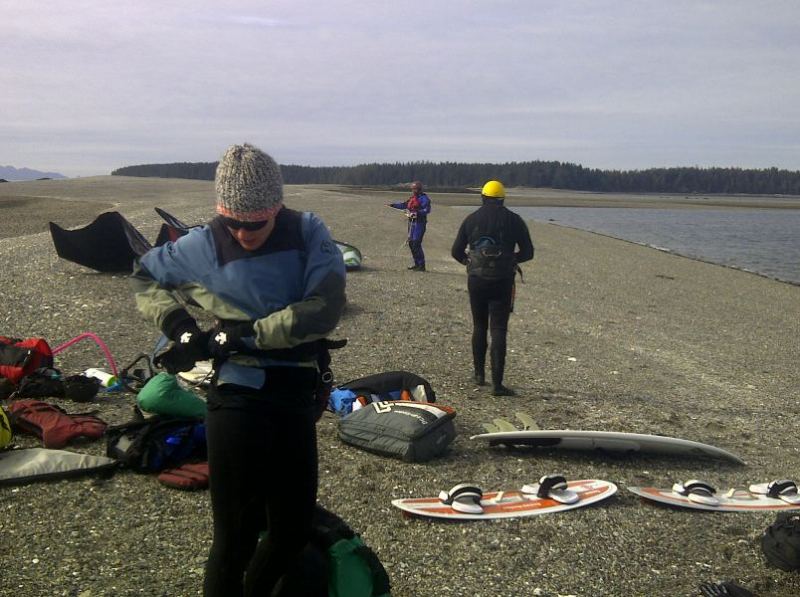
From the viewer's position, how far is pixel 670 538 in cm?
492

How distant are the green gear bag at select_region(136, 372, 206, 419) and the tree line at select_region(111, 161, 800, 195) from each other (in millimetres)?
154894

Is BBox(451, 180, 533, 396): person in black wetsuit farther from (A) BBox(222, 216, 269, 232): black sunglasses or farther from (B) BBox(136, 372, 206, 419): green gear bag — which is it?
(A) BBox(222, 216, 269, 232): black sunglasses

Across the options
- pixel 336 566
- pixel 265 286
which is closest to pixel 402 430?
pixel 336 566

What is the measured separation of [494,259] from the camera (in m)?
7.84

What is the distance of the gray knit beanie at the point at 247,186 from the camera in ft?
9.66

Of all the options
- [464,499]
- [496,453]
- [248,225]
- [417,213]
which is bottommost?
[496,453]

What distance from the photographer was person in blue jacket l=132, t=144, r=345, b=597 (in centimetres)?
295

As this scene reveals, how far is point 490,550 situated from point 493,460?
1522 millimetres

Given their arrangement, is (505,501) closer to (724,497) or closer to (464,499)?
(464,499)

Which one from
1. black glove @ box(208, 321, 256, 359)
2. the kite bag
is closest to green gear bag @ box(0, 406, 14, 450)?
the kite bag

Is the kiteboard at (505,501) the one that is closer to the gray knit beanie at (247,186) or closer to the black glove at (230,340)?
the black glove at (230,340)

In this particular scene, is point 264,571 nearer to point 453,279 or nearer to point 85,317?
point 85,317

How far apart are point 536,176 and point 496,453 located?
17370cm

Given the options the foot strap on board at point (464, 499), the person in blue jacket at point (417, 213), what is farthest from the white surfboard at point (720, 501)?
the person in blue jacket at point (417, 213)
